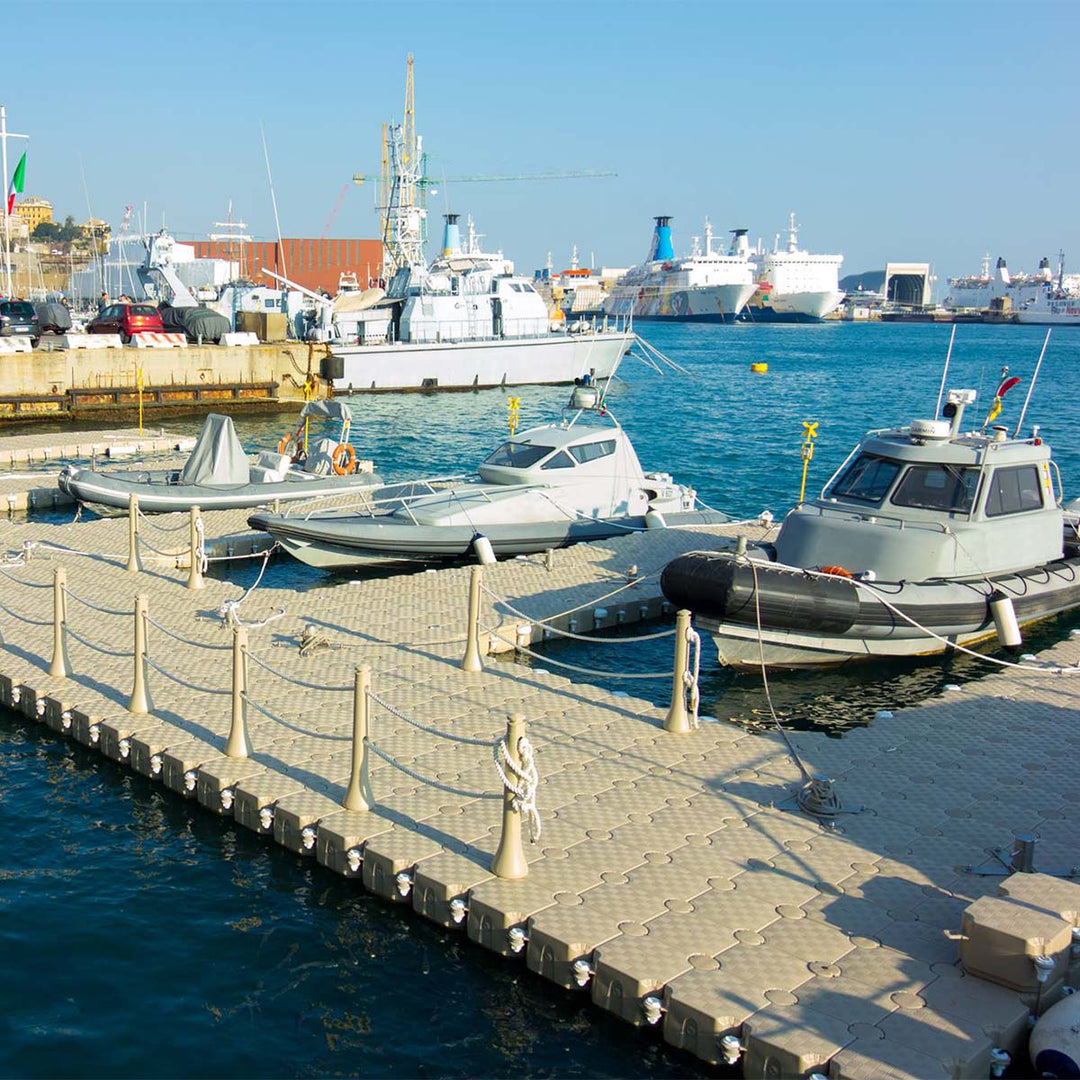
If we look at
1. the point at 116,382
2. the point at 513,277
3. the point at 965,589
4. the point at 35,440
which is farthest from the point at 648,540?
the point at 513,277

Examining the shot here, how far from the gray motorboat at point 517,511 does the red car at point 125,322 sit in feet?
96.6

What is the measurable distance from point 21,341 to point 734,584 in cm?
3435

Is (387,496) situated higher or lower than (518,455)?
lower

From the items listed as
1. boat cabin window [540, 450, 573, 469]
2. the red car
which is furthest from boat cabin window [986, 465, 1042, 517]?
the red car

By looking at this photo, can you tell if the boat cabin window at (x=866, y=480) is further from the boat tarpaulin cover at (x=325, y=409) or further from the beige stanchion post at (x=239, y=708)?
the boat tarpaulin cover at (x=325, y=409)

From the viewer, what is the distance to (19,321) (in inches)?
1789

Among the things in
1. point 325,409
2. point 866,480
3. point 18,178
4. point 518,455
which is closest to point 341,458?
point 325,409

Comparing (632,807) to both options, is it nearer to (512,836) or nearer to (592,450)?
(512,836)

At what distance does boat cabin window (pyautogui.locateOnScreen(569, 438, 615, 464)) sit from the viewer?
64.7 ft

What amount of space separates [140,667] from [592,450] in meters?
10.4

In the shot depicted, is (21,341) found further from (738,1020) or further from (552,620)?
(738,1020)

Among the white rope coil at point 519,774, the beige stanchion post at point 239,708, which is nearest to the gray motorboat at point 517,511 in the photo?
the beige stanchion post at point 239,708

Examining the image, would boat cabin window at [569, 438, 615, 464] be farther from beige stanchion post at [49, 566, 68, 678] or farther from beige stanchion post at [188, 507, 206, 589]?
beige stanchion post at [49, 566, 68, 678]

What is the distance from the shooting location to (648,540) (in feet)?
63.0
